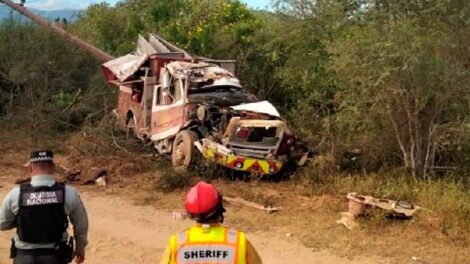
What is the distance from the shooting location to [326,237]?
9531 millimetres

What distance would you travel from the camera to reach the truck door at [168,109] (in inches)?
569

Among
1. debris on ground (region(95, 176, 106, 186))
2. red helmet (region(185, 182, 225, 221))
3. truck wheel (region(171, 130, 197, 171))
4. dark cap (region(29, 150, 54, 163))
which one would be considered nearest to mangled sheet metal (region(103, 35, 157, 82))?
truck wheel (region(171, 130, 197, 171))

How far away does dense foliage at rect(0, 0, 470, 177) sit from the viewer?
1072cm

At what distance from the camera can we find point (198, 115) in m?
13.9

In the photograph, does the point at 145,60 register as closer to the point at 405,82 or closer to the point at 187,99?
the point at 187,99

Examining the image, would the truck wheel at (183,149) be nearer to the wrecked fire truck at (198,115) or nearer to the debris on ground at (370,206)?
the wrecked fire truck at (198,115)

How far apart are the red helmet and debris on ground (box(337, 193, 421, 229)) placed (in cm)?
627

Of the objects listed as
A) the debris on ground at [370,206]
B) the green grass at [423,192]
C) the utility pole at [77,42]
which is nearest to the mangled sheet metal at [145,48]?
the utility pole at [77,42]

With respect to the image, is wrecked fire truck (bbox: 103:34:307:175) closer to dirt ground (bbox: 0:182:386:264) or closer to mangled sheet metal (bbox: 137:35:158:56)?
mangled sheet metal (bbox: 137:35:158:56)

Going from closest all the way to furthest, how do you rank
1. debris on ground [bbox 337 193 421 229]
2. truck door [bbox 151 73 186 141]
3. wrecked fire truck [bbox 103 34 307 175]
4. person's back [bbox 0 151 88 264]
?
person's back [bbox 0 151 88 264]
debris on ground [bbox 337 193 421 229]
wrecked fire truck [bbox 103 34 307 175]
truck door [bbox 151 73 186 141]

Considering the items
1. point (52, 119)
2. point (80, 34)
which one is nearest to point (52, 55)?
point (52, 119)

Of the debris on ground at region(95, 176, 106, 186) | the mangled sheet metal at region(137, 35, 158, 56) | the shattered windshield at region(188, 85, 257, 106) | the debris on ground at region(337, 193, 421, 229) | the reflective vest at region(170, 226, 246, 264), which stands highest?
the mangled sheet metal at region(137, 35, 158, 56)

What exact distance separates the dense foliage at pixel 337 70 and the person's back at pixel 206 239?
7.19 metres

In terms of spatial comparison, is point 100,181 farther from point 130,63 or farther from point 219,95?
→ point 130,63
